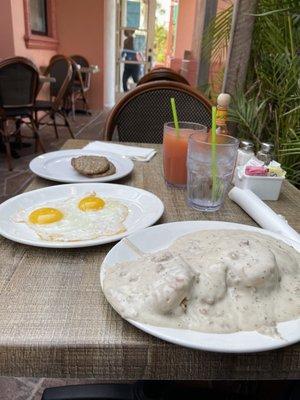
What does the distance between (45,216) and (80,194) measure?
14cm

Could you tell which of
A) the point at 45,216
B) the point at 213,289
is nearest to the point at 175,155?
the point at 45,216

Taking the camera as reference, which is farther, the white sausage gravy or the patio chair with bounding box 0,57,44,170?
the patio chair with bounding box 0,57,44,170

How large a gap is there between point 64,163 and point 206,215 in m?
0.49

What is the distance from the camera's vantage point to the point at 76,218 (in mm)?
706

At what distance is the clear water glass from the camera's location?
2.57 feet

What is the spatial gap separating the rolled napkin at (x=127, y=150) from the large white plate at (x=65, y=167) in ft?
0.25

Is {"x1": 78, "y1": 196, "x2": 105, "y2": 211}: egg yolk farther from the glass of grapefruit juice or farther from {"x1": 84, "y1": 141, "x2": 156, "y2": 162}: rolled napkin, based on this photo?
{"x1": 84, "y1": 141, "x2": 156, "y2": 162}: rolled napkin

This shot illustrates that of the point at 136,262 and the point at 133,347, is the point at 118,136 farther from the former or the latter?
the point at 133,347

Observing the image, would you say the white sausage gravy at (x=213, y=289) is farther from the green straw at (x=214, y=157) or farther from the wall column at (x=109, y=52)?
the wall column at (x=109, y=52)

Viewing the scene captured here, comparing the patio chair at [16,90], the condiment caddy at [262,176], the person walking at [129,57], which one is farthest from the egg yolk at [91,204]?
the person walking at [129,57]

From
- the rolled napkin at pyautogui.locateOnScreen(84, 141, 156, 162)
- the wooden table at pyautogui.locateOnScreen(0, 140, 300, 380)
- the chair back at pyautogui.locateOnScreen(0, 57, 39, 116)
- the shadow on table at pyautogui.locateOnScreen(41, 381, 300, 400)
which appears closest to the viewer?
the wooden table at pyautogui.locateOnScreen(0, 140, 300, 380)

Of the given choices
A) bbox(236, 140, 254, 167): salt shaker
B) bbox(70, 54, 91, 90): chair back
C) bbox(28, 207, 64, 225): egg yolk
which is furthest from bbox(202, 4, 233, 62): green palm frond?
bbox(70, 54, 91, 90): chair back

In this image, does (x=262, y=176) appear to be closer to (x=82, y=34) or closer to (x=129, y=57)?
(x=82, y=34)

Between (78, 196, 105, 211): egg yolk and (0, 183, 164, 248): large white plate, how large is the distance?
45 mm
